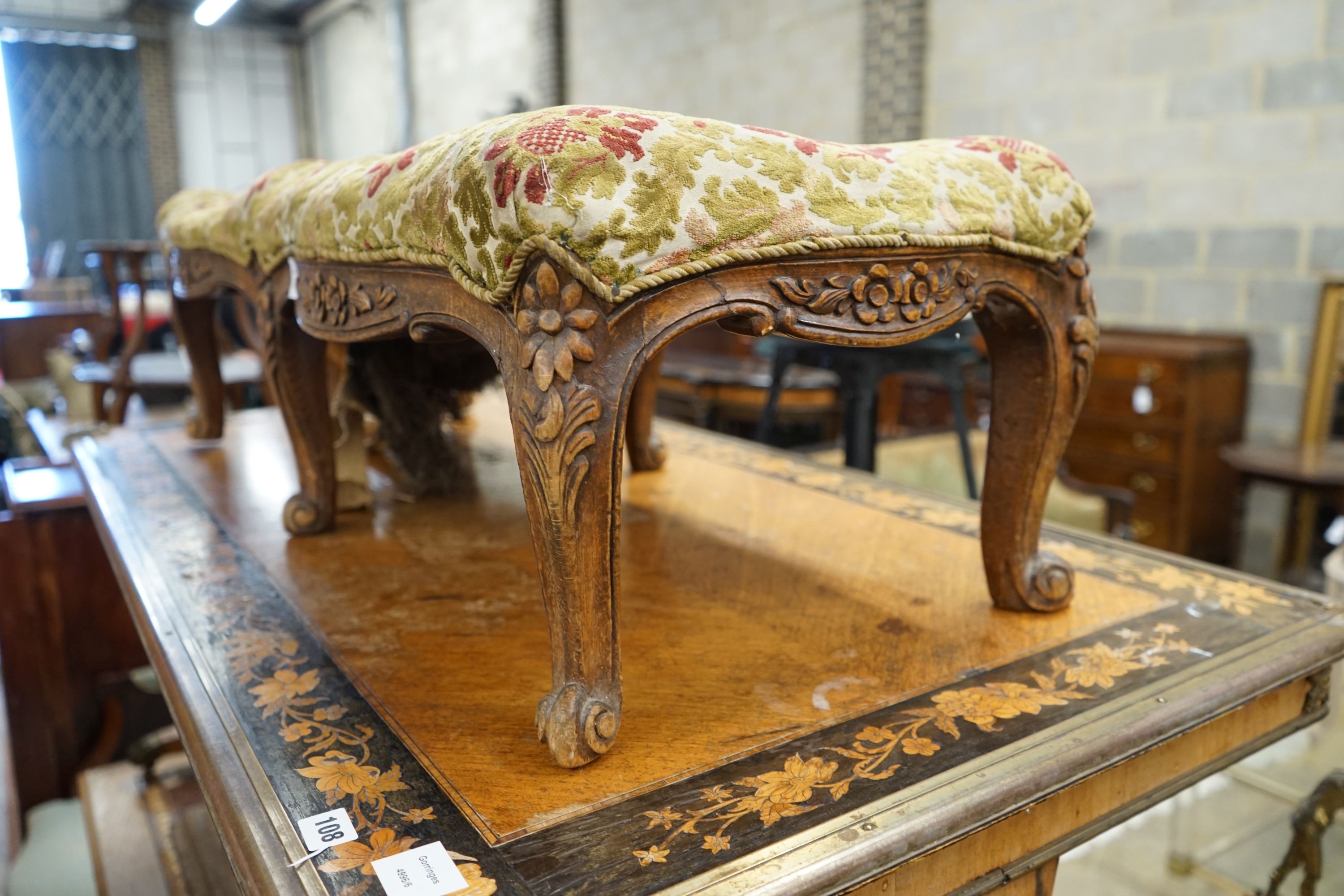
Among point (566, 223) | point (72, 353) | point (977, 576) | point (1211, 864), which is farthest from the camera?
point (72, 353)

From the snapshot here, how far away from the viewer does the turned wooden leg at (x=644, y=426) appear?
5.97 ft

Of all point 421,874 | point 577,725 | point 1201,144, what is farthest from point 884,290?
point 1201,144

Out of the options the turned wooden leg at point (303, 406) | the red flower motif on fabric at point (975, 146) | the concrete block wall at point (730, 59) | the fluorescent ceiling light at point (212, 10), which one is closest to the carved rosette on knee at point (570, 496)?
the red flower motif on fabric at point (975, 146)

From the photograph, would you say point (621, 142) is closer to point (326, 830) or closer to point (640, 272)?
point (640, 272)

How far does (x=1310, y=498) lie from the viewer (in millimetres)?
2912

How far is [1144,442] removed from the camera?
3.19 meters

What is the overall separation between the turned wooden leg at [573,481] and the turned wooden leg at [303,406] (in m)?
0.73

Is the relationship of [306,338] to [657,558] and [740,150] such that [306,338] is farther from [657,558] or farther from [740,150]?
[740,150]

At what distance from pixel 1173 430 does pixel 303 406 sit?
2.77 meters

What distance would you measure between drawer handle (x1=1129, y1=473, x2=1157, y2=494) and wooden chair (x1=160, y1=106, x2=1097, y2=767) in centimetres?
233

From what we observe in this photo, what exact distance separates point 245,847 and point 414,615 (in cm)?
48

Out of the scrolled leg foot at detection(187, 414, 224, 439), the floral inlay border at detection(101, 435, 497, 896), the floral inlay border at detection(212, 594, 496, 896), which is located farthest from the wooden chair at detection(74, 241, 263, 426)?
the floral inlay border at detection(212, 594, 496, 896)

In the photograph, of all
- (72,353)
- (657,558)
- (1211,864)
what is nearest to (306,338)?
(657,558)

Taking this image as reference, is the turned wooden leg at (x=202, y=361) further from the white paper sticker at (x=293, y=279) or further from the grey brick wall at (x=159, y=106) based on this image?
the grey brick wall at (x=159, y=106)
